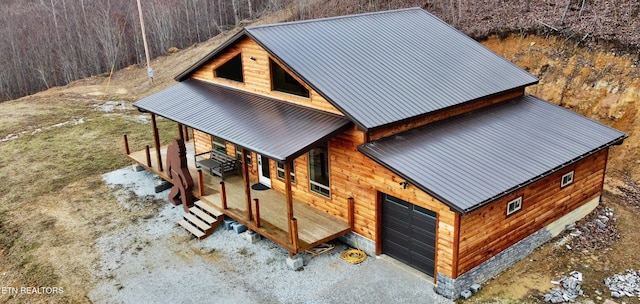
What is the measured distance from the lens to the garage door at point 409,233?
9.89 m

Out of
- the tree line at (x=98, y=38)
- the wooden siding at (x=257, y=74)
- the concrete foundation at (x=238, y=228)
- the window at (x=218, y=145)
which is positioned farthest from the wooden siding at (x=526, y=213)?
the tree line at (x=98, y=38)

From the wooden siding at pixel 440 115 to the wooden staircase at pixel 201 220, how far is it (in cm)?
508

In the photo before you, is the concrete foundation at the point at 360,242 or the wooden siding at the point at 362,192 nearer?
the wooden siding at the point at 362,192

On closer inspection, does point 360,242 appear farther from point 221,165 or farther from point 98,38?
point 98,38

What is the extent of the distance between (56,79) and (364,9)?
3809 centimetres

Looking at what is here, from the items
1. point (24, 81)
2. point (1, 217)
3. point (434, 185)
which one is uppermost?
point (434, 185)

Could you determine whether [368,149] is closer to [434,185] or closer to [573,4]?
[434,185]

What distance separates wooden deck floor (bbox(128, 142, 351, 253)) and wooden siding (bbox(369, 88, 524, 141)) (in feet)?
8.22

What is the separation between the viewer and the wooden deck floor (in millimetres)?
11062

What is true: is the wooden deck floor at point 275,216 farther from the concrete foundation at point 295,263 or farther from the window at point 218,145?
the window at point 218,145

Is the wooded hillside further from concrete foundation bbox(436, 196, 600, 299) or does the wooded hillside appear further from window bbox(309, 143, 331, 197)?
concrete foundation bbox(436, 196, 600, 299)

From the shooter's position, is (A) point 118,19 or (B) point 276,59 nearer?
(B) point 276,59

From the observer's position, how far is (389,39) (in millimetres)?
13820

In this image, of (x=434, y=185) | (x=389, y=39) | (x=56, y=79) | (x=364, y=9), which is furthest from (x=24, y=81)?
(x=434, y=185)
